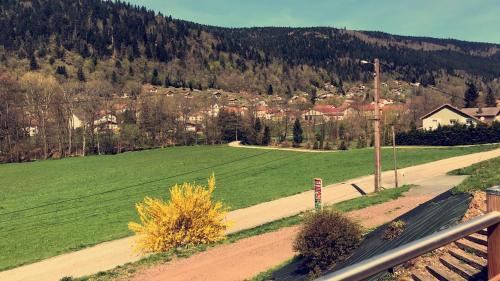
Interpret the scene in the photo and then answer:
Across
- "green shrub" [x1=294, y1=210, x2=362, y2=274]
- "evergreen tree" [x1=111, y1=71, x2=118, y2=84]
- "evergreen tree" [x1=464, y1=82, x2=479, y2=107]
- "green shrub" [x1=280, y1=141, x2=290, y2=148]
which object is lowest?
"green shrub" [x1=280, y1=141, x2=290, y2=148]

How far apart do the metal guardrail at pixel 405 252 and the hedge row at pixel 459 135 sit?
62.0m

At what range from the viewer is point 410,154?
53969 mm

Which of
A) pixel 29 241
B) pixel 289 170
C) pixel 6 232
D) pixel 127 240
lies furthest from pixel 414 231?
pixel 289 170

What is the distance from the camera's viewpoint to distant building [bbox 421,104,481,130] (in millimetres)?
74156

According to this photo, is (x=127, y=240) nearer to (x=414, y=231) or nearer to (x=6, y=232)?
(x=6, y=232)

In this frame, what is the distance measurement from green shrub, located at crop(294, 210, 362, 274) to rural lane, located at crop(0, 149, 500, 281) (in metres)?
10.2

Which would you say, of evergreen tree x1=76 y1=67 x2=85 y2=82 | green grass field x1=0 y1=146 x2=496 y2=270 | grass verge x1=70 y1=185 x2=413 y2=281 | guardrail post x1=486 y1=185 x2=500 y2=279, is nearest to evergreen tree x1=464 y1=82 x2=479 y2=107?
green grass field x1=0 y1=146 x2=496 y2=270

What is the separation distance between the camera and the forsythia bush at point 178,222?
1947cm

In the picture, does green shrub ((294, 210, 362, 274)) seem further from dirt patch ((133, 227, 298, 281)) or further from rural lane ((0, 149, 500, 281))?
rural lane ((0, 149, 500, 281))

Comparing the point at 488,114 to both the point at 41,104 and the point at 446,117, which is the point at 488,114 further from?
the point at 41,104

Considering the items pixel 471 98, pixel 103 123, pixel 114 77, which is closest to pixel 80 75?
pixel 114 77

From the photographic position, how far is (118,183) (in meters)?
51.0

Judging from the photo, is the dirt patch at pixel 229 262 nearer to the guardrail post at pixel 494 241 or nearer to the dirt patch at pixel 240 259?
the dirt patch at pixel 240 259

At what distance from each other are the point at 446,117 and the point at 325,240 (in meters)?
Answer: 71.3
